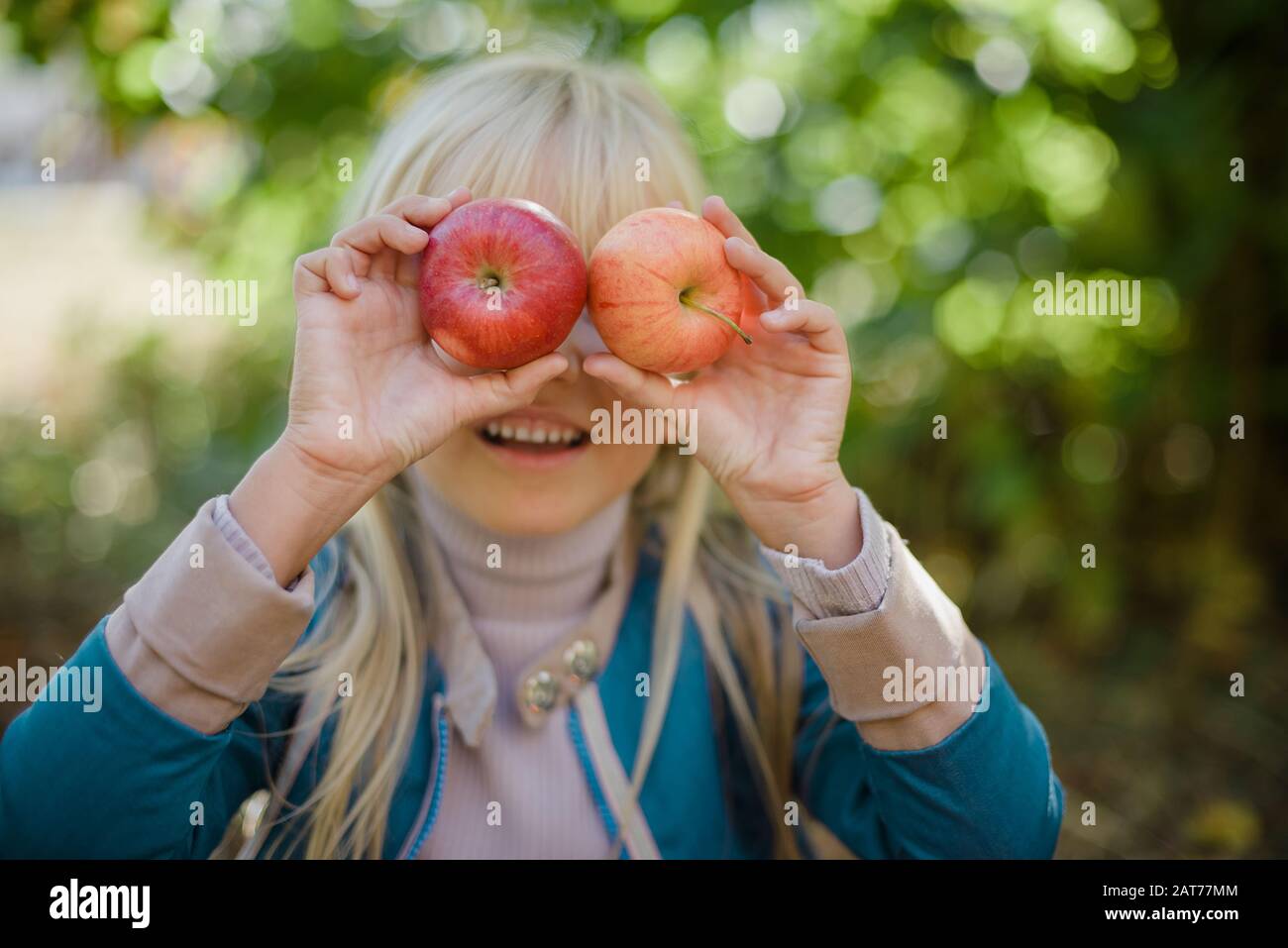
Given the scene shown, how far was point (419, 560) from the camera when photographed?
5.41 ft

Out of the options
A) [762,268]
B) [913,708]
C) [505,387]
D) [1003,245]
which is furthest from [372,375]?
[1003,245]

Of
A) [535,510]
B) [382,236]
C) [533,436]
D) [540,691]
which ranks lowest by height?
[540,691]

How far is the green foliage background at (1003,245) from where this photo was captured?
250 centimetres

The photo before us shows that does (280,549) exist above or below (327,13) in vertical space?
below

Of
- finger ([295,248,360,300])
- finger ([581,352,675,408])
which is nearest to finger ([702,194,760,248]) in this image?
finger ([581,352,675,408])

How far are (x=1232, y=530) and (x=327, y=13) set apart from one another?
2876mm

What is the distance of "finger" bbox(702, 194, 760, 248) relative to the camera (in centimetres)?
136

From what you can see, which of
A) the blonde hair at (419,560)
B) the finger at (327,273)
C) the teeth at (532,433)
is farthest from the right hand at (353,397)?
the blonde hair at (419,560)

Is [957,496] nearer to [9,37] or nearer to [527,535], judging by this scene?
[527,535]

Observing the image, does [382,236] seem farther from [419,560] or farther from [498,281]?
[419,560]

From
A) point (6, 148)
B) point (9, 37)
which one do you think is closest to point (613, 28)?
point (9, 37)

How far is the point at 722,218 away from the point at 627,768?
0.78 meters

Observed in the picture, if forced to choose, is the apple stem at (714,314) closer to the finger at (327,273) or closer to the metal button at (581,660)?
the finger at (327,273)

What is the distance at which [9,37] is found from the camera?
244cm
